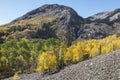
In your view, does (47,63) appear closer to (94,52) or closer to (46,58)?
(46,58)

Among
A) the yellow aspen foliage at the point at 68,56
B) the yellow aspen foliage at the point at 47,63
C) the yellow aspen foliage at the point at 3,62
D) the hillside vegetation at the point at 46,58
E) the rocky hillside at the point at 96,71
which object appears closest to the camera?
the rocky hillside at the point at 96,71

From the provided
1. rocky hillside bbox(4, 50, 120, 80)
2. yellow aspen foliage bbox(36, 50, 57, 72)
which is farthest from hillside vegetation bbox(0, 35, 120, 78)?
rocky hillside bbox(4, 50, 120, 80)

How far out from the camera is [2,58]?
178 metres

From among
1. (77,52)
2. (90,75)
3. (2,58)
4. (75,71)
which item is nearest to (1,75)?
(2,58)

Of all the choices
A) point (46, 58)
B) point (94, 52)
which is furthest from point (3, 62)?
point (94, 52)

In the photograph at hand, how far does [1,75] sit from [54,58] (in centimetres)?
3280

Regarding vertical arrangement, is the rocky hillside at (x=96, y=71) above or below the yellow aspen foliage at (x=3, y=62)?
above

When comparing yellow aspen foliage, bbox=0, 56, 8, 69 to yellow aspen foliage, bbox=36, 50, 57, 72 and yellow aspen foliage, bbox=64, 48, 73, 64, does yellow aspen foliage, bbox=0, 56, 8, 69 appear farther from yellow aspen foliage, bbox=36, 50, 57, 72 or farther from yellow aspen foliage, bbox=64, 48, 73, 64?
yellow aspen foliage, bbox=64, 48, 73, 64

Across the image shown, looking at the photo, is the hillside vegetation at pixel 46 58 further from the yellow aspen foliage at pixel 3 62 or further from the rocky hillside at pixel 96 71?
the rocky hillside at pixel 96 71

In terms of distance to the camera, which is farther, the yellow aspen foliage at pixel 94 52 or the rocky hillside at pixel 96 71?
the yellow aspen foliage at pixel 94 52

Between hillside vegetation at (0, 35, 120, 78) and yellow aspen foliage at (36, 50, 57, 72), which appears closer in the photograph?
yellow aspen foliage at (36, 50, 57, 72)

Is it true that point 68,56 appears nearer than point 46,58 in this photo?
No

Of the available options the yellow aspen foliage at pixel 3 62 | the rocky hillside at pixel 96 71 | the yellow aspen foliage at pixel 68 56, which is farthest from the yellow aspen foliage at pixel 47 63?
the yellow aspen foliage at pixel 3 62

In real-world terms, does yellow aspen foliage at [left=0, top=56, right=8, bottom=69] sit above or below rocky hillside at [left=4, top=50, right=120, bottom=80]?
below
